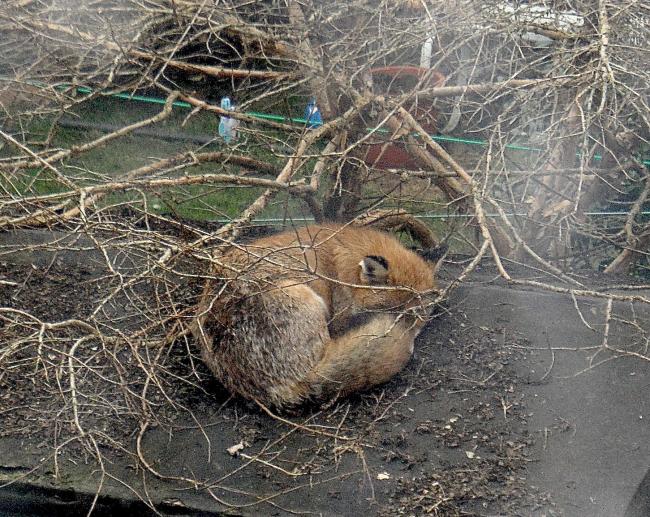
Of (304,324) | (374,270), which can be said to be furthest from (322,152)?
(304,324)

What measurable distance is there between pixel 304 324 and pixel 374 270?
588 millimetres

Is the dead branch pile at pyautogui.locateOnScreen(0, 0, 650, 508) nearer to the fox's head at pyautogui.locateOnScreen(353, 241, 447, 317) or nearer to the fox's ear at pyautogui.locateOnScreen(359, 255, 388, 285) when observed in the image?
the fox's head at pyautogui.locateOnScreen(353, 241, 447, 317)

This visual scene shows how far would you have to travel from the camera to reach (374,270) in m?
4.74

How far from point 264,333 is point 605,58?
2.29 m

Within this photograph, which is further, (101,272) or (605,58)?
(101,272)

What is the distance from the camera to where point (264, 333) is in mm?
4398

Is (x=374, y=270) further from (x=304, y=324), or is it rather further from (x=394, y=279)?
(x=304, y=324)

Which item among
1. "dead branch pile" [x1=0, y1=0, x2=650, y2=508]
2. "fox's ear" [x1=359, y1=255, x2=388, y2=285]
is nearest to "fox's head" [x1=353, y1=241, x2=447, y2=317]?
"fox's ear" [x1=359, y1=255, x2=388, y2=285]

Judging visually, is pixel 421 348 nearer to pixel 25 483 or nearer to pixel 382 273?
pixel 382 273

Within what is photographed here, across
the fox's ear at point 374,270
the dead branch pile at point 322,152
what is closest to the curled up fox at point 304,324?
the fox's ear at point 374,270

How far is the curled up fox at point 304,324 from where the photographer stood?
4.21 metres

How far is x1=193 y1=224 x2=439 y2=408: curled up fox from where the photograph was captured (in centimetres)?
421

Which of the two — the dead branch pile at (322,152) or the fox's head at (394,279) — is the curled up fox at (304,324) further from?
the dead branch pile at (322,152)

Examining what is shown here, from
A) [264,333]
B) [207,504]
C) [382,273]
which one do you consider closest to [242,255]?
[264,333]
